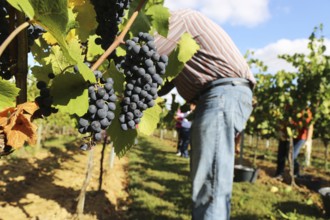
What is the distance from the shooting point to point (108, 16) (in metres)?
1.24

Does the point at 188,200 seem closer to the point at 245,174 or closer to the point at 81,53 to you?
the point at 245,174

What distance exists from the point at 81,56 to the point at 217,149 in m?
1.81

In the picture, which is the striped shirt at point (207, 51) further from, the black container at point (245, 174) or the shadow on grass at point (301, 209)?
the black container at point (245, 174)

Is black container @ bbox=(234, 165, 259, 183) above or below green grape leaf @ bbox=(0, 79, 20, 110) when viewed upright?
below

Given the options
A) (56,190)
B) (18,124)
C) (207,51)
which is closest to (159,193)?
(56,190)

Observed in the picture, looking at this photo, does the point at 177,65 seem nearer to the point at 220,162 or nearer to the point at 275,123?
the point at 220,162

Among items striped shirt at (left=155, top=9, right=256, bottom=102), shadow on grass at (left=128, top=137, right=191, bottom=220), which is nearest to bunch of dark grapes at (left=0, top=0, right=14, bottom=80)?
striped shirt at (left=155, top=9, right=256, bottom=102)

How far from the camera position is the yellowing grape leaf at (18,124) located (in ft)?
3.17

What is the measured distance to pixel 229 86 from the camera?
2.68 meters

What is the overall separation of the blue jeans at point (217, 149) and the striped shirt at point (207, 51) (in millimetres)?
98

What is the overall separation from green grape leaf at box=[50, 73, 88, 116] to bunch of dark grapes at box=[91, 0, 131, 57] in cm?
27

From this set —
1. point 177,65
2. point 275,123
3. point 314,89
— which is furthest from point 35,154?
point 177,65

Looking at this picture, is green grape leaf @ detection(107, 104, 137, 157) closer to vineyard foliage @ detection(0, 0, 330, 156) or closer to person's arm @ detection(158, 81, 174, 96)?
vineyard foliage @ detection(0, 0, 330, 156)

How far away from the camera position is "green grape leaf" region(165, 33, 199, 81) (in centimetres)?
143
